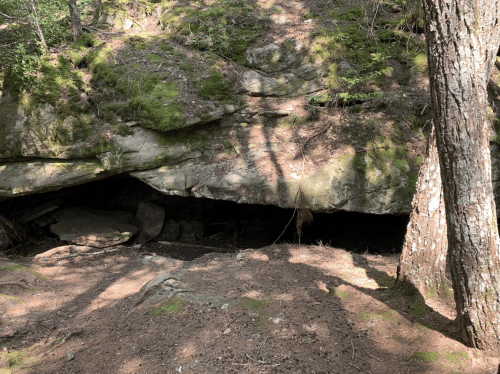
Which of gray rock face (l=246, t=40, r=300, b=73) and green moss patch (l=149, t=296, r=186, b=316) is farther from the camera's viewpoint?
gray rock face (l=246, t=40, r=300, b=73)

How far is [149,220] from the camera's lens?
33.3ft

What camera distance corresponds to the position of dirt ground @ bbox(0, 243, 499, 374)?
3.64 m

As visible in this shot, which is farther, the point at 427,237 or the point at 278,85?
the point at 278,85

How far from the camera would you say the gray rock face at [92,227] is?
9005 mm

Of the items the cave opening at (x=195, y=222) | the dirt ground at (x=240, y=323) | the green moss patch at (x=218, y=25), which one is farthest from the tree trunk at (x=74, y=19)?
the dirt ground at (x=240, y=323)

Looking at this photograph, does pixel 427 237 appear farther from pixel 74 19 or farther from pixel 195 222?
pixel 74 19

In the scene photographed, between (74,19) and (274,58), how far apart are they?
17.8 ft

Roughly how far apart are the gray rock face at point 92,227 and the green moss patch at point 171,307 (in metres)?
4.78

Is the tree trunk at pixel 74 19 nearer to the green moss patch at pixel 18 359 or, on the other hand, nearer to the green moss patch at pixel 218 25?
the green moss patch at pixel 218 25

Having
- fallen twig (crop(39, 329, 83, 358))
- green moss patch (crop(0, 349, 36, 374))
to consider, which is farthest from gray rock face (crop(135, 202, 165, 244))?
green moss patch (crop(0, 349, 36, 374))

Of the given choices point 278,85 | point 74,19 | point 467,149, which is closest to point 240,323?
point 467,149

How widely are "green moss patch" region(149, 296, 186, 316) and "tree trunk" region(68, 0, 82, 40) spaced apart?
25.9 feet

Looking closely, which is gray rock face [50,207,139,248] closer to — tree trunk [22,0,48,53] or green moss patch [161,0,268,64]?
tree trunk [22,0,48,53]

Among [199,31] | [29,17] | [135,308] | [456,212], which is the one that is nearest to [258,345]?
[135,308]
